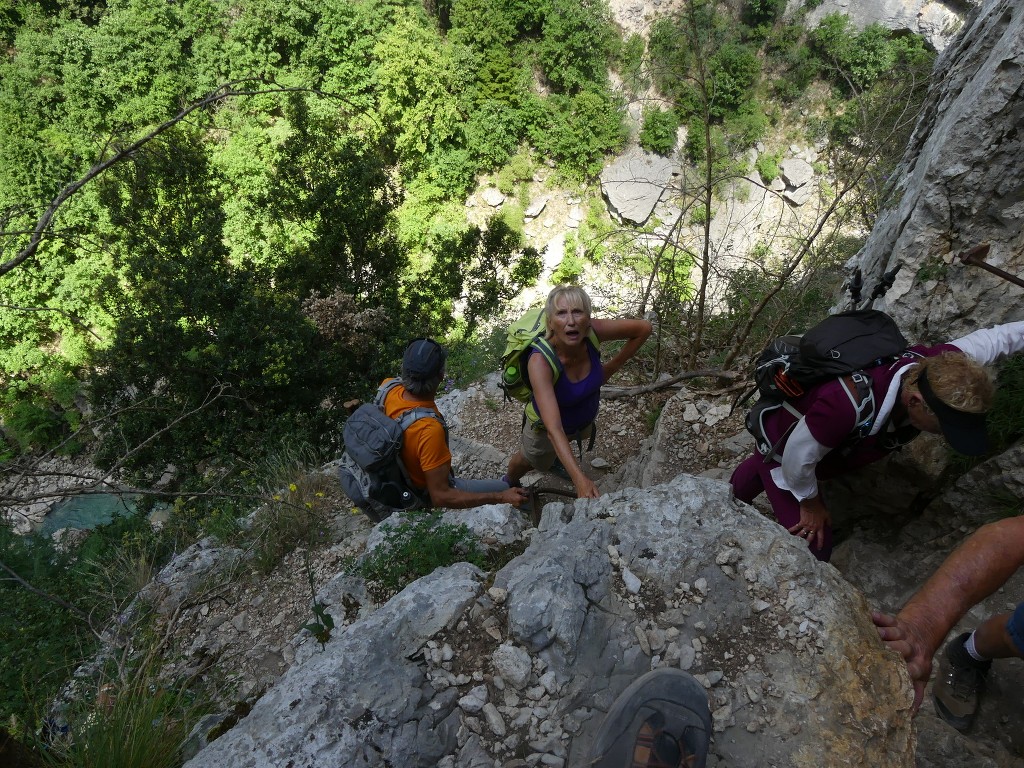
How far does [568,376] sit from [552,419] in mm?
462

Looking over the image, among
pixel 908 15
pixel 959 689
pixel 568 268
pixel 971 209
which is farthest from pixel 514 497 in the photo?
pixel 908 15

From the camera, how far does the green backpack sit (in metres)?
2.71

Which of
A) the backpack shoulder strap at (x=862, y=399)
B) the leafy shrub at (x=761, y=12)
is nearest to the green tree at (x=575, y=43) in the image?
the leafy shrub at (x=761, y=12)

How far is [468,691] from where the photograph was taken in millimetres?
1619

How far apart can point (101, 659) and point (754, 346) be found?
5061 millimetres

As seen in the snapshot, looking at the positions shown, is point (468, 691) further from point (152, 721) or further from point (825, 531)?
point (825, 531)

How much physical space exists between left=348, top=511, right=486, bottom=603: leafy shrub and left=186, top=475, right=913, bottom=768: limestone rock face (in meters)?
0.70

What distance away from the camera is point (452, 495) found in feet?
9.81

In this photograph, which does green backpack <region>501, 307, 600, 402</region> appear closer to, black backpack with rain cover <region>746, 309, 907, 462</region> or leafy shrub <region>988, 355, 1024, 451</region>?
black backpack with rain cover <region>746, 309, 907, 462</region>

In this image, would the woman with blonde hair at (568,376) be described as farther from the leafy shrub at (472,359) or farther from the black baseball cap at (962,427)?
the leafy shrub at (472,359)

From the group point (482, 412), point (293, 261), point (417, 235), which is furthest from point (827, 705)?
point (417, 235)

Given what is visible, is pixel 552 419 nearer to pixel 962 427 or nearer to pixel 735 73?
pixel 962 427

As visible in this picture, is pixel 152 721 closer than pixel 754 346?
Yes

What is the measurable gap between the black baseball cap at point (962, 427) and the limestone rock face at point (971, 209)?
4.63ft
